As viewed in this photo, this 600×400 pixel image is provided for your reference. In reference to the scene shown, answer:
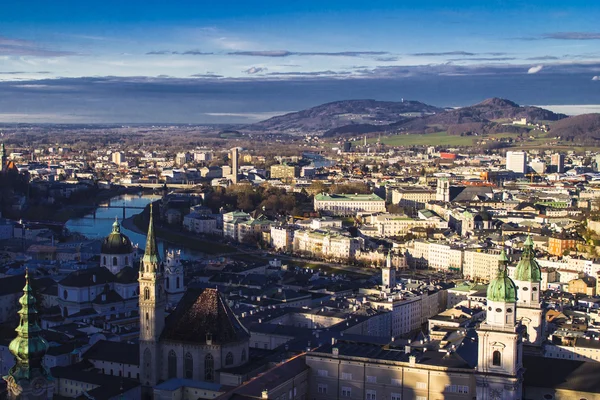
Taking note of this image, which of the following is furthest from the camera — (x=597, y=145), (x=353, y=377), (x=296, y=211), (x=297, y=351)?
(x=597, y=145)

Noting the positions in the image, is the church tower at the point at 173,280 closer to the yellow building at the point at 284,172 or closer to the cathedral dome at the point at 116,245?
the cathedral dome at the point at 116,245

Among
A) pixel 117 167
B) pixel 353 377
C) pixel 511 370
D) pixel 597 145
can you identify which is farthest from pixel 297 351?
pixel 597 145

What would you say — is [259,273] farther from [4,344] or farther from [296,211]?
[296,211]

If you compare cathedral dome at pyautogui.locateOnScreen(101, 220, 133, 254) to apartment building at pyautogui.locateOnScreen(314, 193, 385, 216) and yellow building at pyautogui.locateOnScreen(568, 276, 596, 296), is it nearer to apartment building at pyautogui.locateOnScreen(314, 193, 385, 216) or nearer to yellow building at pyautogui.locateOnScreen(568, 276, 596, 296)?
yellow building at pyautogui.locateOnScreen(568, 276, 596, 296)

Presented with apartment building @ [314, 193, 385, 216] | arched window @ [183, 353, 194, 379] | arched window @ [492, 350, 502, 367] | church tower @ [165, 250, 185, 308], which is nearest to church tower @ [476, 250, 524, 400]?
arched window @ [492, 350, 502, 367]

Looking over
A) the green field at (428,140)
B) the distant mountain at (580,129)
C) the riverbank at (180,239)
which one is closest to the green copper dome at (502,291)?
the riverbank at (180,239)
